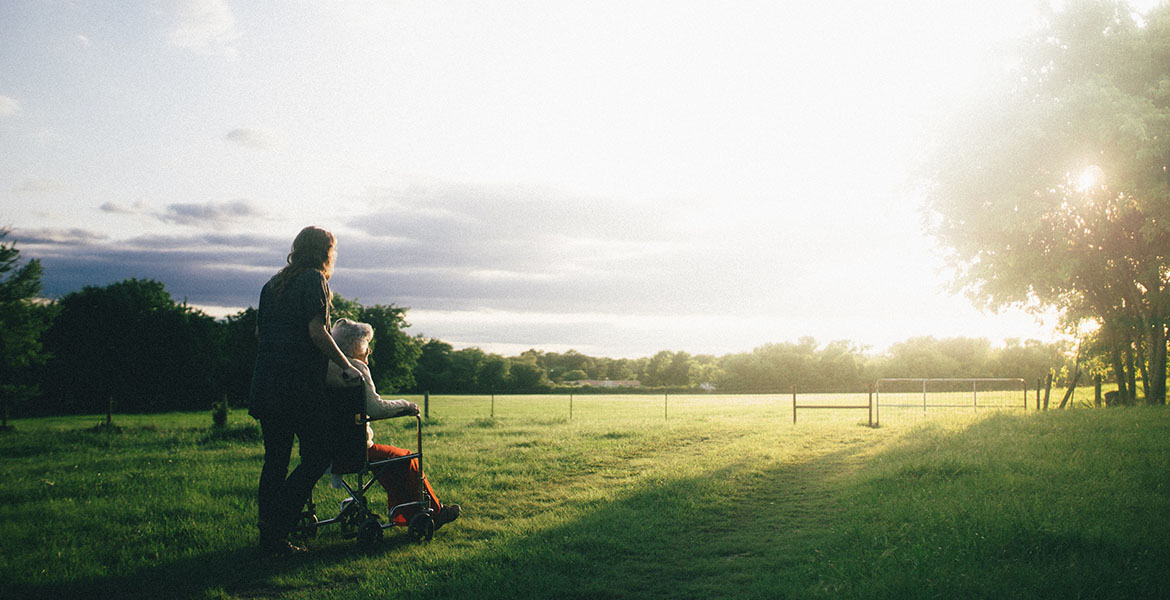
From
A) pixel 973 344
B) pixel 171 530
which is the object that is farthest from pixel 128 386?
pixel 973 344

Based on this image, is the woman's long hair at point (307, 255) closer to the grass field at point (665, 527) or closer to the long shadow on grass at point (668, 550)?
the grass field at point (665, 527)

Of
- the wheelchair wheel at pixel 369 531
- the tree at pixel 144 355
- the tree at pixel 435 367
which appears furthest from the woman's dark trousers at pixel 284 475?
the tree at pixel 435 367

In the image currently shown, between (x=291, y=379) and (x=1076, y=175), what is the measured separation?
19.8 m

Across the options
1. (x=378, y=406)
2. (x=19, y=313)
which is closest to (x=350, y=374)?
(x=378, y=406)

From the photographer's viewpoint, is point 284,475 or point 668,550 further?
point 668,550

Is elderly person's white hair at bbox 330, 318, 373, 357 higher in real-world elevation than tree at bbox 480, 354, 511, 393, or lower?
higher

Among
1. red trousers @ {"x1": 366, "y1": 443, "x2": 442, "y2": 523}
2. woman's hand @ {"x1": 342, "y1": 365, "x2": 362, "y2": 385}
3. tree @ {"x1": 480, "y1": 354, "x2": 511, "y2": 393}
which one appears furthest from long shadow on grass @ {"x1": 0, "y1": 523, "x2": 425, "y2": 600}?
tree @ {"x1": 480, "y1": 354, "x2": 511, "y2": 393}

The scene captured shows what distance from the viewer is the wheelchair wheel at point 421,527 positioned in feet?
18.1

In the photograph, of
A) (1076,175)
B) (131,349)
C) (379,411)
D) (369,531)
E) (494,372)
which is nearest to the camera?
(379,411)

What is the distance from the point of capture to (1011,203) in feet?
53.2

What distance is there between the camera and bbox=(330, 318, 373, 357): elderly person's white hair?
534 cm

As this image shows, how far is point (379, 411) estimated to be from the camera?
5148mm

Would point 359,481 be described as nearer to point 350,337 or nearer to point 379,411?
point 379,411

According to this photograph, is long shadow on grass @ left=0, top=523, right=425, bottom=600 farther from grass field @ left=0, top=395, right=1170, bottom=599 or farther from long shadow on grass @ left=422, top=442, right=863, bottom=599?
long shadow on grass @ left=422, top=442, right=863, bottom=599
